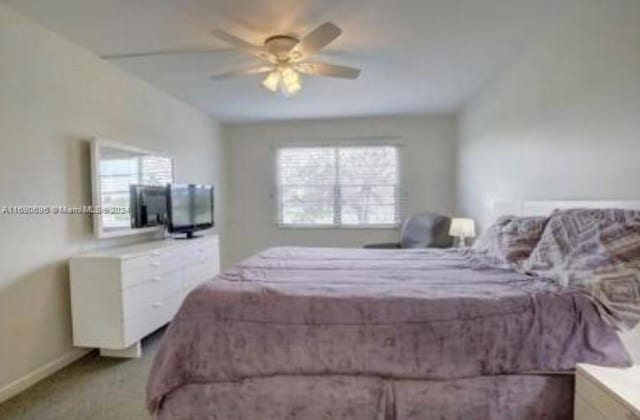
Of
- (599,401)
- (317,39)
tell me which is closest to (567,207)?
(599,401)

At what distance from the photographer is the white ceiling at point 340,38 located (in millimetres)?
2529

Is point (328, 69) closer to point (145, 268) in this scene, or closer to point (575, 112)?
point (575, 112)

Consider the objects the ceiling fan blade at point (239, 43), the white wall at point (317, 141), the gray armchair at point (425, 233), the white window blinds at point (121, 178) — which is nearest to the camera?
the ceiling fan blade at point (239, 43)

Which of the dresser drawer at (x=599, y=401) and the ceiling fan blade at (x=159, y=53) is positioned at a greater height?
the ceiling fan blade at (x=159, y=53)

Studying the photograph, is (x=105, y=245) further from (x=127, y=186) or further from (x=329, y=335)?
(x=329, y=335)

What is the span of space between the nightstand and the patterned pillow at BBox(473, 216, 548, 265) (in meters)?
0.86

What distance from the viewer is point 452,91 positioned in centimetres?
455

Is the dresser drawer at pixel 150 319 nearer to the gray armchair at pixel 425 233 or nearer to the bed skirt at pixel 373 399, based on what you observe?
the bed skirt at pixel 373 399

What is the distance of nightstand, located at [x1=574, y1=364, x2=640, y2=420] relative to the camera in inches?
54.8

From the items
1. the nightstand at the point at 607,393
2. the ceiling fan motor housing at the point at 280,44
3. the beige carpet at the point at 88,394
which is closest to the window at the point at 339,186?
the ceiling fan motor housing at the point at 280,44

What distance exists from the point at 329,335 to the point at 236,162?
4.72 metres

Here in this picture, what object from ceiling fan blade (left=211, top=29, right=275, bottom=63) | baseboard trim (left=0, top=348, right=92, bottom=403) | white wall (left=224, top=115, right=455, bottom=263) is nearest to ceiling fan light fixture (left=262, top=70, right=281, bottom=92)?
ceiling fan blade (left=211, top=29, right=275, bottom=63)

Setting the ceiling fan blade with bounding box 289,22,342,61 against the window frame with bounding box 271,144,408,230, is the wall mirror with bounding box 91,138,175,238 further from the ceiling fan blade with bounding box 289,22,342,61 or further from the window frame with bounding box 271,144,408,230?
the window frame with bounding box 271,144,408,230

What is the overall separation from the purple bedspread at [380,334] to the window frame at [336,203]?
3867 millimetres
